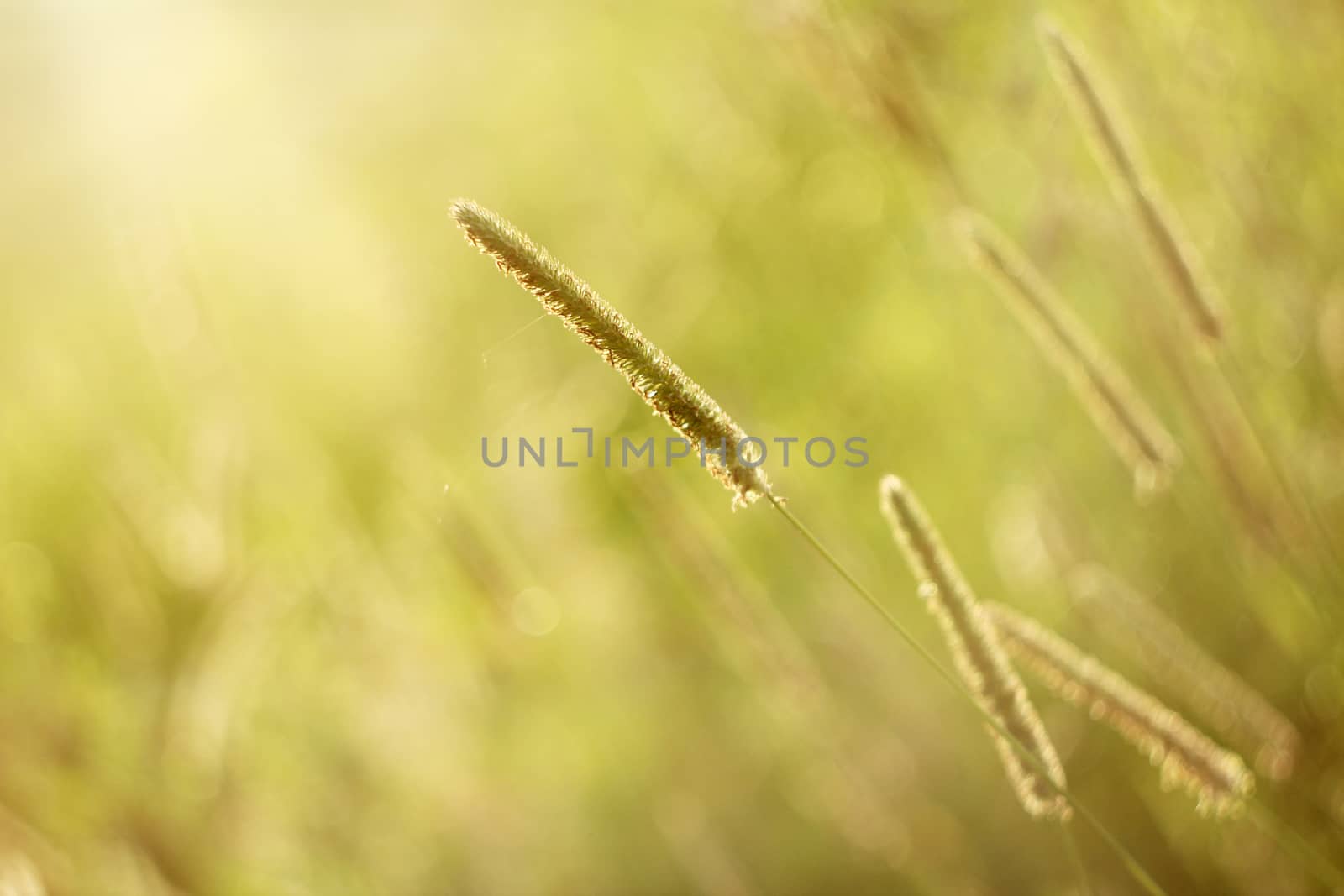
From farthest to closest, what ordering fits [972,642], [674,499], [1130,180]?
[674,499], [1130,180], [972,642]

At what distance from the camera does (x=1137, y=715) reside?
25.7 inches

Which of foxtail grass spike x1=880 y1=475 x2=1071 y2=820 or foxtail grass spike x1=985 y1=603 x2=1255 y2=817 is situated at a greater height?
foxtail grass spike x1=880 y1=475 x2=1071 y2=820

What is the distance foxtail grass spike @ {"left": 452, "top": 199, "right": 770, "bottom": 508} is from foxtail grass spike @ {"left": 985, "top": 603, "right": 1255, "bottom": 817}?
0.99 feet

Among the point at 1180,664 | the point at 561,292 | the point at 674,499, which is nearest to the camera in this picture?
the point at 561,292

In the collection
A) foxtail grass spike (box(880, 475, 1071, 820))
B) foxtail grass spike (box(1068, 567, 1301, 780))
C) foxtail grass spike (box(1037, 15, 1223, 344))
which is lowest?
foxtail grass spike (box(1068, 567, 1301, 780))

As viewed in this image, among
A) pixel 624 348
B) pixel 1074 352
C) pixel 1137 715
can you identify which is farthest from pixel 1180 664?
pixel 624 348

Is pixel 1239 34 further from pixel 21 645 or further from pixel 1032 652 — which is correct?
pixel 21 645

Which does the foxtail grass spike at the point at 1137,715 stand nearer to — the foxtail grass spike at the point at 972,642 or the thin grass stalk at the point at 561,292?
the foxtail grass spike at the point at 972,642

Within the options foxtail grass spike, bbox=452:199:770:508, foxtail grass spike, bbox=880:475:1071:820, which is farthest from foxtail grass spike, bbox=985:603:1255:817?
foxtail grass spike, bbox=452:199:770:508

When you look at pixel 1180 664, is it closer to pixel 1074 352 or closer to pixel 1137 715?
pixel 1137 715

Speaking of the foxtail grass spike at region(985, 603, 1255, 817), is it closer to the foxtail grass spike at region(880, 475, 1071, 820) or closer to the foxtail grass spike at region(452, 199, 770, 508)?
the foxtail grass spike at region(880, 475, 1071, 820)

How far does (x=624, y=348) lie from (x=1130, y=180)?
1.49 ft

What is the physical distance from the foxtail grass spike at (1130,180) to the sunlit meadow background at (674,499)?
1.03 ft

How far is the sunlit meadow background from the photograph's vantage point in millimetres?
1159
